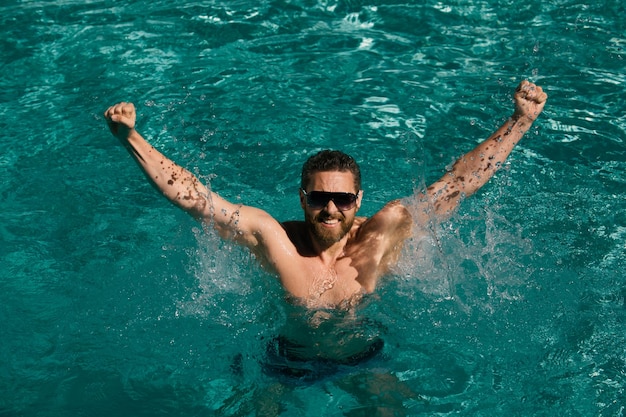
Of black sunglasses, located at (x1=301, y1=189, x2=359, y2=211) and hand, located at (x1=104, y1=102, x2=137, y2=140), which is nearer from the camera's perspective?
hand, located at (x1=104, y1=102, x2=137, y2=140)

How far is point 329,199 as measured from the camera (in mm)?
3836

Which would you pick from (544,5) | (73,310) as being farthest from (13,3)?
(544,5)

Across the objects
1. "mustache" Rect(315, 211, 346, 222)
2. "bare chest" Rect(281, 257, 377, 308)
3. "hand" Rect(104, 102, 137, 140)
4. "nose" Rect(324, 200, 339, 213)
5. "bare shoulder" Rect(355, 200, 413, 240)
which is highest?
"hand" Rect(104, 102, 137, 140)

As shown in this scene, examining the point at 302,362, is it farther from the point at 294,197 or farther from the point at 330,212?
the point at 294,197

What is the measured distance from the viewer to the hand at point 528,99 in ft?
13.8

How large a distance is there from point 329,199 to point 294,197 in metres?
1.89

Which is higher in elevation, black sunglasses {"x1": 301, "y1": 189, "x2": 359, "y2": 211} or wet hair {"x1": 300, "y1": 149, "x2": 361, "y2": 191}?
wet hair {"x1": 300, "y1": 149, "x2": 361, "y2": 191}

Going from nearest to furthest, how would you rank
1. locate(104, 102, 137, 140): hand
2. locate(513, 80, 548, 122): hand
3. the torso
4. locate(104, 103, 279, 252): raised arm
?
locate(104, 102, 137, 140): hand → locate(104, 103, 279, 252): raised arm → the torso → locate(513, 80, 548, 122): hand

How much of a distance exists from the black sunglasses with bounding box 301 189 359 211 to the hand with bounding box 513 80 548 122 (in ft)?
3.47

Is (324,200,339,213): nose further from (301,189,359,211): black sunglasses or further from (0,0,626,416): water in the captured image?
(0,0,626,416): water

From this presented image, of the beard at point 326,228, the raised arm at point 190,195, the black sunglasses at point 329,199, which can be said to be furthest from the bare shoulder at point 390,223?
the raised arm at point 190,195

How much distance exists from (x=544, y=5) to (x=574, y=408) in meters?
4.98

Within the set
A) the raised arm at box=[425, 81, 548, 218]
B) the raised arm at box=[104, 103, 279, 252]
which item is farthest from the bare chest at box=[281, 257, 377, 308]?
the raised arm at box=[425, 81, 548, 218]

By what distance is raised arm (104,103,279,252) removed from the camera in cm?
379
